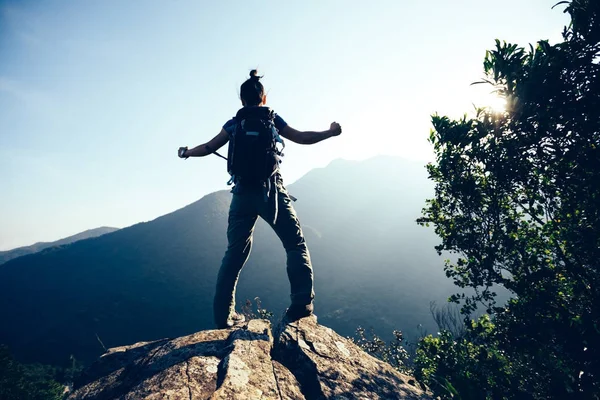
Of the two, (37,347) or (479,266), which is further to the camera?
(37,347)

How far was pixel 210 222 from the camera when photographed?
115 m

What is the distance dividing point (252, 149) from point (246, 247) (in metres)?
1.25

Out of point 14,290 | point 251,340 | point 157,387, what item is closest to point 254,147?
point 251,340

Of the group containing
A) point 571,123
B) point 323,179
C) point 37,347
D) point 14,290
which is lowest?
point 37,347

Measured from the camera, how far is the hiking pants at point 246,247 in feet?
11.8

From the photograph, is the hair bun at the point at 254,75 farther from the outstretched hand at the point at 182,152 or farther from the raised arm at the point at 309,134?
the outstretched hand at the point at 182,152

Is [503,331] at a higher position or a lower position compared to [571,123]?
lower

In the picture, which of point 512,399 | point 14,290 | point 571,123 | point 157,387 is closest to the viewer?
point 157,387

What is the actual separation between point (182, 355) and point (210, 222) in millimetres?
117303

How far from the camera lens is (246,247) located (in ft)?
12.4

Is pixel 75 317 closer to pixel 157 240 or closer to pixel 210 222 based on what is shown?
pixel 157 240

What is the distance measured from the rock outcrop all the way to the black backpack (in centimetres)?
182

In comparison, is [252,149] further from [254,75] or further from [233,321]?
[233,321]

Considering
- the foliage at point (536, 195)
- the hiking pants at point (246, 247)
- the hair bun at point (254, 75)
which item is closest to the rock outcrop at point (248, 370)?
the hiking pants at point (246, 247)
